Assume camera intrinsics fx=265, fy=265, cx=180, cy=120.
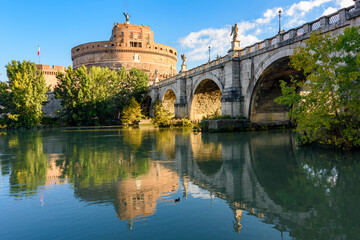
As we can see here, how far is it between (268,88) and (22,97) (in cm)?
3143

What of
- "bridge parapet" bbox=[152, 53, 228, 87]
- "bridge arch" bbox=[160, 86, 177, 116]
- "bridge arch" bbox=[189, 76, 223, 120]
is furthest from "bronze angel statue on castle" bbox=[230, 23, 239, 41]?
"bridge arch" bbox=[160, 86, 177, 116]

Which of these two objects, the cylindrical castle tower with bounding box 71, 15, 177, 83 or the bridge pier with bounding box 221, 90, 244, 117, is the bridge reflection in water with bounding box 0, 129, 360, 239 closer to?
the bridge pier with bounding box 221, 90, 244, 117

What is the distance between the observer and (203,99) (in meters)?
32.5

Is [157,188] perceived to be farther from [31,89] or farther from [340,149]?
[31,89]

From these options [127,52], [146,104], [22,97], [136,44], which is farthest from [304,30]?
[136,44]

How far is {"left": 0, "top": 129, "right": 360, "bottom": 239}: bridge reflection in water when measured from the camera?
151 inches

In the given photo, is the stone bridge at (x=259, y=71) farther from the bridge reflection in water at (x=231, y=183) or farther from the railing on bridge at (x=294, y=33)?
the bridge reflection in water at (x=231, y=183)

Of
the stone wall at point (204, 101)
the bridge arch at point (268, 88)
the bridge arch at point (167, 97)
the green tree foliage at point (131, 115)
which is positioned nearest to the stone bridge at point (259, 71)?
the bridge arch at point (268, 88)

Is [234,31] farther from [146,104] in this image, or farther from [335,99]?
[146,104]

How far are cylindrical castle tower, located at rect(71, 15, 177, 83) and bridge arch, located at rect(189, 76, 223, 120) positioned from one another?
108ft

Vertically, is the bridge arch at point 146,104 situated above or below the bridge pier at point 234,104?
above

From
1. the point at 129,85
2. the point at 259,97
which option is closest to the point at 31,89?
the point at 129,85

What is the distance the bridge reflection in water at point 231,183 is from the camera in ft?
12.5

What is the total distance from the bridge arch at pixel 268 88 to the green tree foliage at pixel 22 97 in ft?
96.8
